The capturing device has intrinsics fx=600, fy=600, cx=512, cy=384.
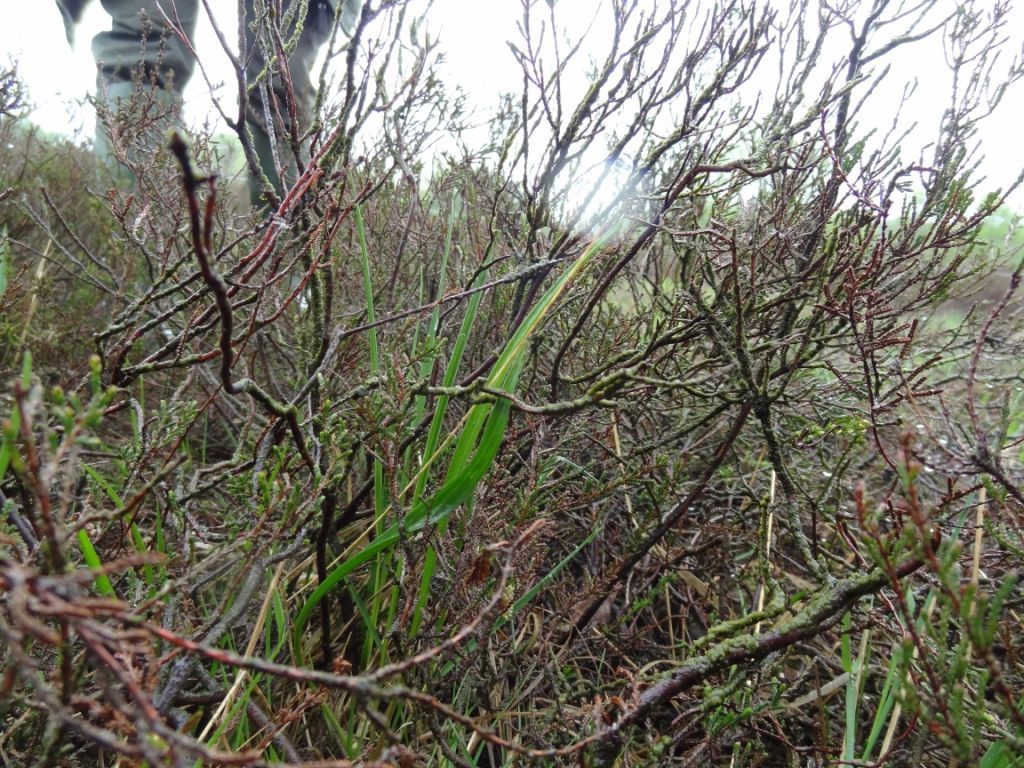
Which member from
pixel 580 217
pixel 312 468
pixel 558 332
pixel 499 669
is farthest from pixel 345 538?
pixel 580 217

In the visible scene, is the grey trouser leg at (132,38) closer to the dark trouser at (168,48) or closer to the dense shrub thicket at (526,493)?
the dark trouser at (168,48)

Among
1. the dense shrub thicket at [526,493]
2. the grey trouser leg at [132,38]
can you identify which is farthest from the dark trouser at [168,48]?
the dense shrub thicket at [526,493]

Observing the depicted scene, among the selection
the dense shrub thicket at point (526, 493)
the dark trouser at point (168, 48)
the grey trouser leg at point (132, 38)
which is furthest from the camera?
the grey trouser leg at point (132, 38)

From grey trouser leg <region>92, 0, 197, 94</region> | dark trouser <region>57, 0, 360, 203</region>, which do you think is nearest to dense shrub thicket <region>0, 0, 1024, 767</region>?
dark trouser <region>57, 0, 360, 203</region>

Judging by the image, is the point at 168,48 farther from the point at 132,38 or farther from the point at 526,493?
the point at 526,493

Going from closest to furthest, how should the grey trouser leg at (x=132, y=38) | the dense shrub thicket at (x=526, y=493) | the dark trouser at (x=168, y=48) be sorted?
the dense shrub thicket at (x=526, y=493) < the dark trouser at (x=168, y=48) < the grey trouser leg at (x=132, y=38)

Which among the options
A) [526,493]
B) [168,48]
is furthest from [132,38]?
[526,493]

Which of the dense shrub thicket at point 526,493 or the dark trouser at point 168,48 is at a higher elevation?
the dark trouser at point 168,48

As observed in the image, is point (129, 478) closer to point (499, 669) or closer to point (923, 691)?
point (499, 669)

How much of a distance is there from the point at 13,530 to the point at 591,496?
1112 millimetres

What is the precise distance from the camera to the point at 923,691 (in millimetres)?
977

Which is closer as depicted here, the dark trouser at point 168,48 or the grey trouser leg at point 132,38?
the dark trouser at point 168,48

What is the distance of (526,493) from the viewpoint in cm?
133

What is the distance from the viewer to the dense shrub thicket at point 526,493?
756 mm
